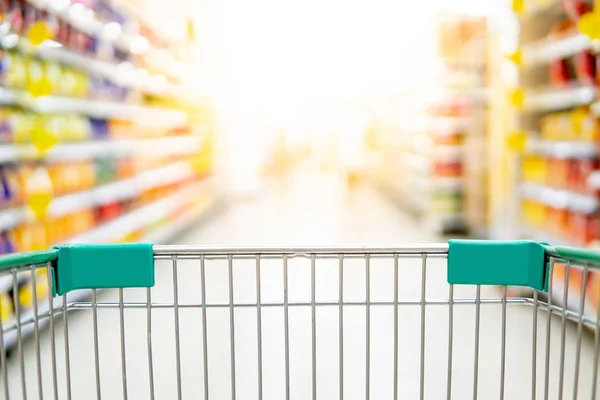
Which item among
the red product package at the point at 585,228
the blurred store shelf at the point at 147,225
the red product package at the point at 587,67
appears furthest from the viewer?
the red product package at the point at 585,228

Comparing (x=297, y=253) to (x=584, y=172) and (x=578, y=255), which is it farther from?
(x=584, y=172)

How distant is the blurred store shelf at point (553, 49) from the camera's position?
3660 millimetres

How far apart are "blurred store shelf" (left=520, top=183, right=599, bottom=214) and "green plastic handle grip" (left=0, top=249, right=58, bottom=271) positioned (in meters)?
3.02

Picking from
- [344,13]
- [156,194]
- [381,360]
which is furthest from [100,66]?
[344,13]

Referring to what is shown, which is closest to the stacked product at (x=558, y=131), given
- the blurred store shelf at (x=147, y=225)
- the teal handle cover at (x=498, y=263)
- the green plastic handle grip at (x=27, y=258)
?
the teal handle cover at (x=498, y=263)

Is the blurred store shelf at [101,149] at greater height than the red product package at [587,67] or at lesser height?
lesser

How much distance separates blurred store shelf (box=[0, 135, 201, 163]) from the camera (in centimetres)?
346

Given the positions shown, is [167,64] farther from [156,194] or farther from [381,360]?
[381,360]

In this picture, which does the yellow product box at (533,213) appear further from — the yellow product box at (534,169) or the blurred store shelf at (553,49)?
the blurred store shelf at (553,49)

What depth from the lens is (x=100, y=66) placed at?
190 inches

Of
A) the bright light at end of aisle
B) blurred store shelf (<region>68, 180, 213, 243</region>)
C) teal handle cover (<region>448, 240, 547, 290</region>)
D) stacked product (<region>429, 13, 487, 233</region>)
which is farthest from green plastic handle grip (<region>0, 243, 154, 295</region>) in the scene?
the bright light at end of aisle

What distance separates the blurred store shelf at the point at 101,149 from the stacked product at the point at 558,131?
297 centimetres

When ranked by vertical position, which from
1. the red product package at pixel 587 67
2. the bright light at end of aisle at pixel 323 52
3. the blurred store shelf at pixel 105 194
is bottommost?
the blurred store shelf at pixel 105 194

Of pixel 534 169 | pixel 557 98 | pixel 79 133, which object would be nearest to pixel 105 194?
pixel 79 133
